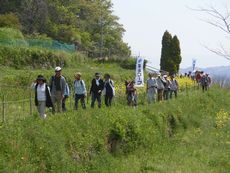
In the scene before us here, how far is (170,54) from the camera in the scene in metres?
44.9

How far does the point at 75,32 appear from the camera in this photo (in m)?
46.6

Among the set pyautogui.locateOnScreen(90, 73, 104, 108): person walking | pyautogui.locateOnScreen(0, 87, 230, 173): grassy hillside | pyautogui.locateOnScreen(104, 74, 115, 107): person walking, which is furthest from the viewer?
pyautogui.locateOnScreen(104, 74, 115, 107): person walking

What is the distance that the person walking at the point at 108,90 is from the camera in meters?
19.3

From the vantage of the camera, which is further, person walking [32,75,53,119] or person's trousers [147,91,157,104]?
person's trousers [147,91,157,104]

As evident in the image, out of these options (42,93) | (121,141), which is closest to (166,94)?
(121,141)

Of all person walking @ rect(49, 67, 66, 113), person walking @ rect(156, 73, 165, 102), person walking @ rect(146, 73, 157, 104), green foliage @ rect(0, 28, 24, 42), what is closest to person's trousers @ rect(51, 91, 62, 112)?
person walking @ rect(49, 67, 66, 113)

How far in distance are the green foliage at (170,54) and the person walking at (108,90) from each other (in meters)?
25.3

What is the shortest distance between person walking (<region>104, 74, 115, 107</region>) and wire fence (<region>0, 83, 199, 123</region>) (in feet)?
3.76

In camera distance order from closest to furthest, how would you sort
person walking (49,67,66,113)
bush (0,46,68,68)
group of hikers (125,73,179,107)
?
1. person walking (49,67,66,113)
2. group of hikers (125,73,179,107)
3. bush (0,46,68,68)

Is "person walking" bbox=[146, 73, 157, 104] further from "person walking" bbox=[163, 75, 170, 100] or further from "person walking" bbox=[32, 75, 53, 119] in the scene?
"person walking" bbox=[32, 75, 53, 119]

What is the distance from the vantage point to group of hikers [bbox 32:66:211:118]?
15.1 metres

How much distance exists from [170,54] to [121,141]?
2749 cm

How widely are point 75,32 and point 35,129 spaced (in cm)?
3450

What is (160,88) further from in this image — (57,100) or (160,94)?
(57,100)
